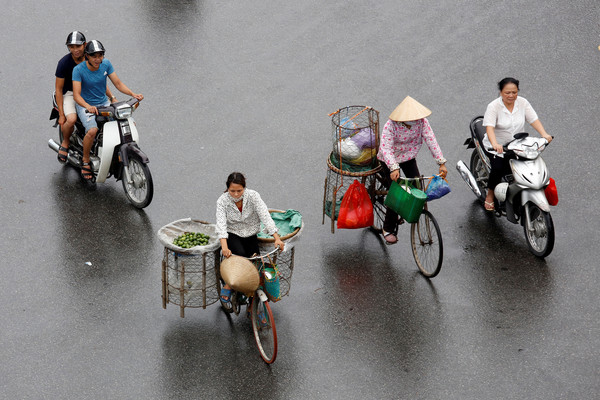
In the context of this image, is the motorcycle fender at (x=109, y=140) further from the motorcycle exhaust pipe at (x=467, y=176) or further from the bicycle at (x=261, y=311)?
the motorcycle exhaust pipe at (x=467, y=176)

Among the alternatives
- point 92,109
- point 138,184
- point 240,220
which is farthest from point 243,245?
point 92,109

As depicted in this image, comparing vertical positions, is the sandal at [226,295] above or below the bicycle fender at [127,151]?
below

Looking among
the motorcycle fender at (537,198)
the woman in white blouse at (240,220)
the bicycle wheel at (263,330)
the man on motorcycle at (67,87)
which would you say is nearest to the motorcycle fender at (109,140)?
the man on motorcycle at (67,87)

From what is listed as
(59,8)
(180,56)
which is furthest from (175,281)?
(59,8)

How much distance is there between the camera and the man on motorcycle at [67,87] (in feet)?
33.6

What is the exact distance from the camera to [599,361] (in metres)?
7.92

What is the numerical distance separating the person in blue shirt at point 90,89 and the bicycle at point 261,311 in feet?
10.4

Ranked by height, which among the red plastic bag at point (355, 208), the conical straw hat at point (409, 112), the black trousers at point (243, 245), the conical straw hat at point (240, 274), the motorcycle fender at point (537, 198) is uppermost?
the conical straw hat at point (409, 112)

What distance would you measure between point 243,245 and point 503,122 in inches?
138

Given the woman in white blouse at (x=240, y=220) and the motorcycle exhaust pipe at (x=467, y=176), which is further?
the motorcycle exhaust pipe at (x=467, y=176)

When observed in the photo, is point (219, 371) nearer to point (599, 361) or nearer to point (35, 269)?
point (35, 269)

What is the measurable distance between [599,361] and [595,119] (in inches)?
194

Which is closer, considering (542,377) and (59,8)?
(542,377)

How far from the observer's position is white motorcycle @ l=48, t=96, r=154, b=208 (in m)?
10.2
